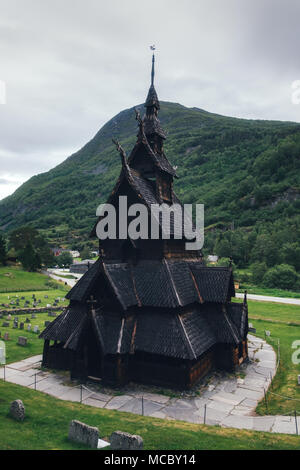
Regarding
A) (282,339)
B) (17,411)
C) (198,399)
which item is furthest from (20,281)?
(17,411)

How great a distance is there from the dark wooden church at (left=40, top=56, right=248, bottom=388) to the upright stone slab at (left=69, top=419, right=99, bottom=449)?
628cm

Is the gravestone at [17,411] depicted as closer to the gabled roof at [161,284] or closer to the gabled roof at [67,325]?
the gabled roof at [67,325]

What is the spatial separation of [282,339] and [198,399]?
16.9 metres

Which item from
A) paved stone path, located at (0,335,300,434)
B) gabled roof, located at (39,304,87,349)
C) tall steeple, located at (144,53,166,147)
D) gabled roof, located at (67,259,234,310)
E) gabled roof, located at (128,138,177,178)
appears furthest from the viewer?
tall steeple, located at (144,53,166,147)

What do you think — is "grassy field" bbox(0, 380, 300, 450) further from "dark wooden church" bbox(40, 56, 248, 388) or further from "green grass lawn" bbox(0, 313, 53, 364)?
"green grass lawn" bbox(0, 313, 53, 364)

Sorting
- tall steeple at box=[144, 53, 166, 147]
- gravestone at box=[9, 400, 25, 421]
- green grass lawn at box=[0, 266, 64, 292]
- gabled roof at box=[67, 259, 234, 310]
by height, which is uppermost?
tall steeple at box=[144, 53, 166, 147]

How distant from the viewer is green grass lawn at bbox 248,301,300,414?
17047 millimetres

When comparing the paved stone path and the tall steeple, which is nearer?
the paved stone path

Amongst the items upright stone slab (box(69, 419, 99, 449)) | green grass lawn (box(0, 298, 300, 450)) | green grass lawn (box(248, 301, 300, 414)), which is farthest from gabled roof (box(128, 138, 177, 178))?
upright stone slab (box(69, 419, 99, 449))

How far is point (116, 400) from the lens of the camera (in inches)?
651

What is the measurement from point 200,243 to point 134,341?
37.2 feet
